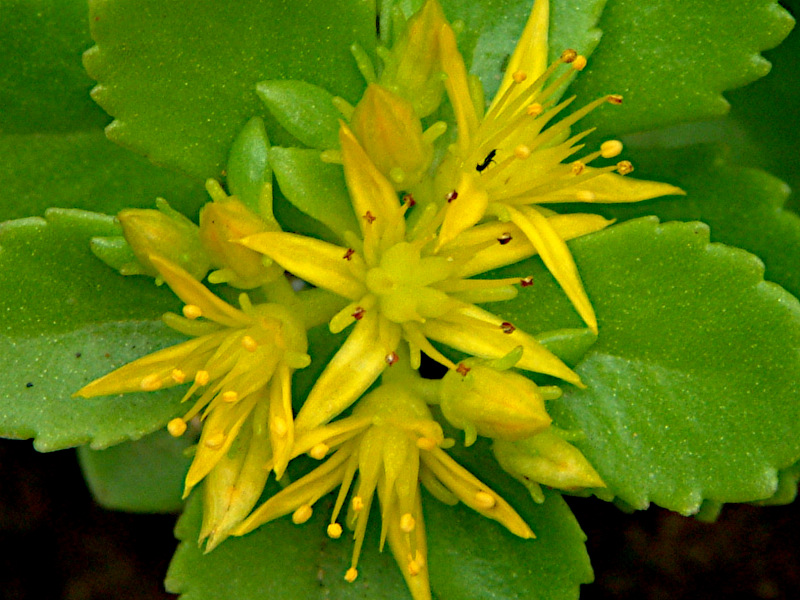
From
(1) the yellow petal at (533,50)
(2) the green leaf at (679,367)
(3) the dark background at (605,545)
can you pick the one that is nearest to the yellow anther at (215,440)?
(2) the green leaf at (679,367)

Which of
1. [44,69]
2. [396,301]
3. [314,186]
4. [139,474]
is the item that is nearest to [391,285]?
[396,301]

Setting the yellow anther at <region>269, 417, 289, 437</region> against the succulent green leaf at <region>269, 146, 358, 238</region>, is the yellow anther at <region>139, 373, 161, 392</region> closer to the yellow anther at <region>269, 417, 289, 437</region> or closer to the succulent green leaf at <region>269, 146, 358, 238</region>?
the yellow anther at <region>269, 417, 289, 437</region>

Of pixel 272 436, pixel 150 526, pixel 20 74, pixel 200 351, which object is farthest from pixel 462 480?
pixel 150 526

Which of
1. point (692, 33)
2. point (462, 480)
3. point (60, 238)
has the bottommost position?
point (462, 480)

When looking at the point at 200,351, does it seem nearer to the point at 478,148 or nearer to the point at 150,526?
the point at 478,148

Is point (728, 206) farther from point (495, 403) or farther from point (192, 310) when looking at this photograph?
point (192, 310)

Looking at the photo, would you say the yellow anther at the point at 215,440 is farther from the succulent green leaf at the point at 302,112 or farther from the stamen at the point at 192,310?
the succulent green leaf at the point at 302,112
